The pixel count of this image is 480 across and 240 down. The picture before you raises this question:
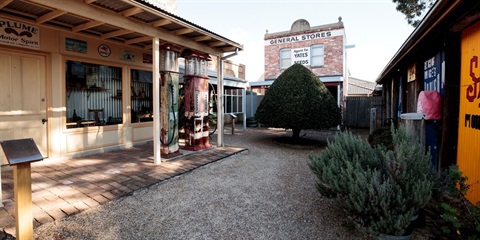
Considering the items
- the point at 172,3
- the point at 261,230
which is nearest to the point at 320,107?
the point at 261,230

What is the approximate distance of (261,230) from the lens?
2.97 metres

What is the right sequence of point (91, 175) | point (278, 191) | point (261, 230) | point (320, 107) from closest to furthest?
1. point (261, 230)
2. point (278, 191)
3. point (91, 175)
4. point (320, 107)

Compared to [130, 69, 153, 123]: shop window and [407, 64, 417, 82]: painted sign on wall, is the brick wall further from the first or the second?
[130, 69, 153, 123]: shop window

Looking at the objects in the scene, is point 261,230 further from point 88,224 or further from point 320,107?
point 320,107

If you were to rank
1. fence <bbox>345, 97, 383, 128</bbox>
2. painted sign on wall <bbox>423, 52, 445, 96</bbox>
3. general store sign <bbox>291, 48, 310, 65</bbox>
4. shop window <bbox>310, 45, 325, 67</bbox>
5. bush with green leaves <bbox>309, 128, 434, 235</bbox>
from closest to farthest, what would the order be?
bush with green leaves <bbox>309, 128, 434, 235</bbox>
painted sign on wall <bbox>423, 52, 445, 96</bbox>
fence <bbox>345, 97, 383, 128</bbox>
shop window <bbox>310, 45, 325, 67</bbox>
general store sign <bbox>291, 48, 310, 65</bbox>

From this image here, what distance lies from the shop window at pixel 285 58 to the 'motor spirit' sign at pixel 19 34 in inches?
530

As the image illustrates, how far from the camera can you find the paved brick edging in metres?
3.23

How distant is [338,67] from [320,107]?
765 cm

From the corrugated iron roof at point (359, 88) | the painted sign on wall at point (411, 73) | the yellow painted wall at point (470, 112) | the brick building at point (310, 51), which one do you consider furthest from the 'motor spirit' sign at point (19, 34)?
the corrugated iron roof at point (359, 88)

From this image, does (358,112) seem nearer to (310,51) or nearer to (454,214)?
(310,51)

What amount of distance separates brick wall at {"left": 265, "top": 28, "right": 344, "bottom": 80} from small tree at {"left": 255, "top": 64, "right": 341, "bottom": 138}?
700 cm

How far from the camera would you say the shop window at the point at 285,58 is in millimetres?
16484

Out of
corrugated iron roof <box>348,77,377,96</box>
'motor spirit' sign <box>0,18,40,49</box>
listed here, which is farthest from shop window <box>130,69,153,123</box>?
corrugated iron roof <box>348,77,377,96</box>

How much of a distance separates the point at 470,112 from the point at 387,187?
1808 millimetres
